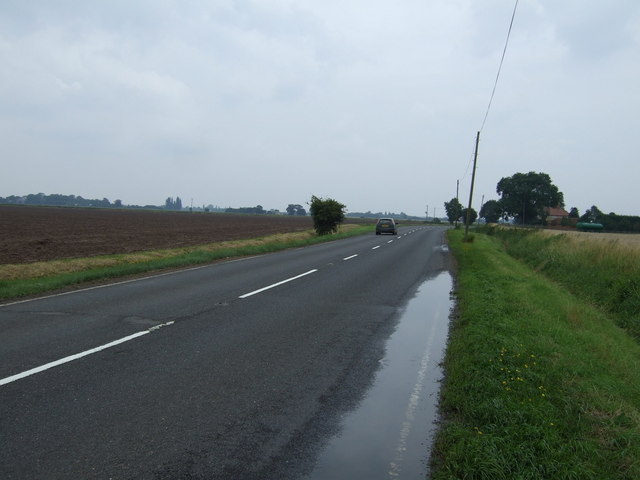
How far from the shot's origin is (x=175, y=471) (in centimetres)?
313

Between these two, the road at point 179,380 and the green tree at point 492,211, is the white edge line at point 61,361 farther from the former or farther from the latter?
the green tree at point 492,211

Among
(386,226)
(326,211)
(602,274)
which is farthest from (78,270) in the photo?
(386,226)

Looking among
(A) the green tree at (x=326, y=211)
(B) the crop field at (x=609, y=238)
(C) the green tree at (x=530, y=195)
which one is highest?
(C) the green tree at (x=530, y=195)

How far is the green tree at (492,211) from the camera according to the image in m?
112

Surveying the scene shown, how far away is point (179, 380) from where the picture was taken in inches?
189

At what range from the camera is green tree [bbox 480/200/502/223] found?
11172 cm

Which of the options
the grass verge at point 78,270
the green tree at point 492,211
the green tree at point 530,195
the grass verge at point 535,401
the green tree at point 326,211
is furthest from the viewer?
the green tree at point 492,211

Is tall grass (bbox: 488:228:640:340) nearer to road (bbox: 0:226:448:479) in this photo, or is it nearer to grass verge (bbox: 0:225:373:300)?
road (bbox: 0:226:448:479)

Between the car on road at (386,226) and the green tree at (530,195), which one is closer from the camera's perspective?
the car on road at (386,226)

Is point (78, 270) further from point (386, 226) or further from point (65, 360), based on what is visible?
point (386, 226)

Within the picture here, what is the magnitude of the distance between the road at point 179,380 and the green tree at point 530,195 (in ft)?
337

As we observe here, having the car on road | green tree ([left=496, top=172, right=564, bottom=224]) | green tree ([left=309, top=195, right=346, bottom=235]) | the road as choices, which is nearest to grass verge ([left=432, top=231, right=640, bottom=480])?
the road

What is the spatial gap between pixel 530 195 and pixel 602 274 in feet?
312

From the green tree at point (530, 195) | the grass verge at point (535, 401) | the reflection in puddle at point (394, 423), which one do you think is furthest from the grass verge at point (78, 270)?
the green tree at point (530, 195)
